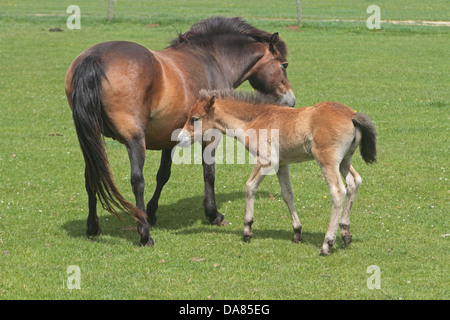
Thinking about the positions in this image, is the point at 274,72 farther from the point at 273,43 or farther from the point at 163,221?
the point at 163,221

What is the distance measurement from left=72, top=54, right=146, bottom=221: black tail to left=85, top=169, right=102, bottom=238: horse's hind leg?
657 mm

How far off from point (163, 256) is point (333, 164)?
2.22 m

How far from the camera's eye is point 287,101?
9.91 metres

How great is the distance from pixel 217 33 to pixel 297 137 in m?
2.81

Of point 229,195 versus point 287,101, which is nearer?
point 287,101

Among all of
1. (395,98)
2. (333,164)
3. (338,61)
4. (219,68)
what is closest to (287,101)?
(219,68)

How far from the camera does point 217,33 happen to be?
32.1 ft

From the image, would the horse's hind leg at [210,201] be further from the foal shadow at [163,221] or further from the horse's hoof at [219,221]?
the foal shadow at [163,221]

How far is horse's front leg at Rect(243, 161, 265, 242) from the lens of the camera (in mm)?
8008

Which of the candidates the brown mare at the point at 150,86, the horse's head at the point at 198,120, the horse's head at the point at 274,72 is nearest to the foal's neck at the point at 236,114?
the horse's head at the point at 198,120

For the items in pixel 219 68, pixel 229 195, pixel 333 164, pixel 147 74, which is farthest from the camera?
pixel 229 195

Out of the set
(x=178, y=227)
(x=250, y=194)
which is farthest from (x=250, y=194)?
(x=178, y=227)

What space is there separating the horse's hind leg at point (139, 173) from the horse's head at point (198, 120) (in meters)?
0.56
